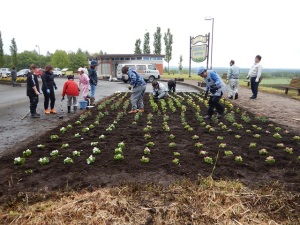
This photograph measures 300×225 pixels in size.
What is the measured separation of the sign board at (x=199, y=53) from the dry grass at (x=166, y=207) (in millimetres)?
22101

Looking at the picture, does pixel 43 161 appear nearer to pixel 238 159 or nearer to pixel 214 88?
pixel 238 159

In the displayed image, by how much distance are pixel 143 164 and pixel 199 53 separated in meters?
22.3

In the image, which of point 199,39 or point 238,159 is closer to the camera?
point 238,159

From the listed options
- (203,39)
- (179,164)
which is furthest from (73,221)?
(203,39)

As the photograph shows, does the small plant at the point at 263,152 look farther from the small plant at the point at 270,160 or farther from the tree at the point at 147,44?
the tree at the point at 147,44

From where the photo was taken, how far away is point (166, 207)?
9.63 feet

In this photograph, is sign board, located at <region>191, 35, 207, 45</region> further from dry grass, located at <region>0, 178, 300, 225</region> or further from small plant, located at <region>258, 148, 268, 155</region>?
dry grass, located at <region>0, 178, 300, 225</region>

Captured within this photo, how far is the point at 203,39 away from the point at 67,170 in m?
22.6

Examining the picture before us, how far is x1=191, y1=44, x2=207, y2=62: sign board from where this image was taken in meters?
24.0

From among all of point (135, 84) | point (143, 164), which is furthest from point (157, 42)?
point (143, 164)

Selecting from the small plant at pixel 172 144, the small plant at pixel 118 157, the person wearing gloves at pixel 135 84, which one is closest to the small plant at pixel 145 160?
the small plant at pixel 118 157

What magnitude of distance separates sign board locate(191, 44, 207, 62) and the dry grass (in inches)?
870

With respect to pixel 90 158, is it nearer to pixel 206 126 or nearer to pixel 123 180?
pixel 123 180

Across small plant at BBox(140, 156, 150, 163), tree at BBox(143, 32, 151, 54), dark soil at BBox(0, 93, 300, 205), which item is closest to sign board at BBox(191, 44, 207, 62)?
dark soil at BBox(0, 93, 300, 205)
